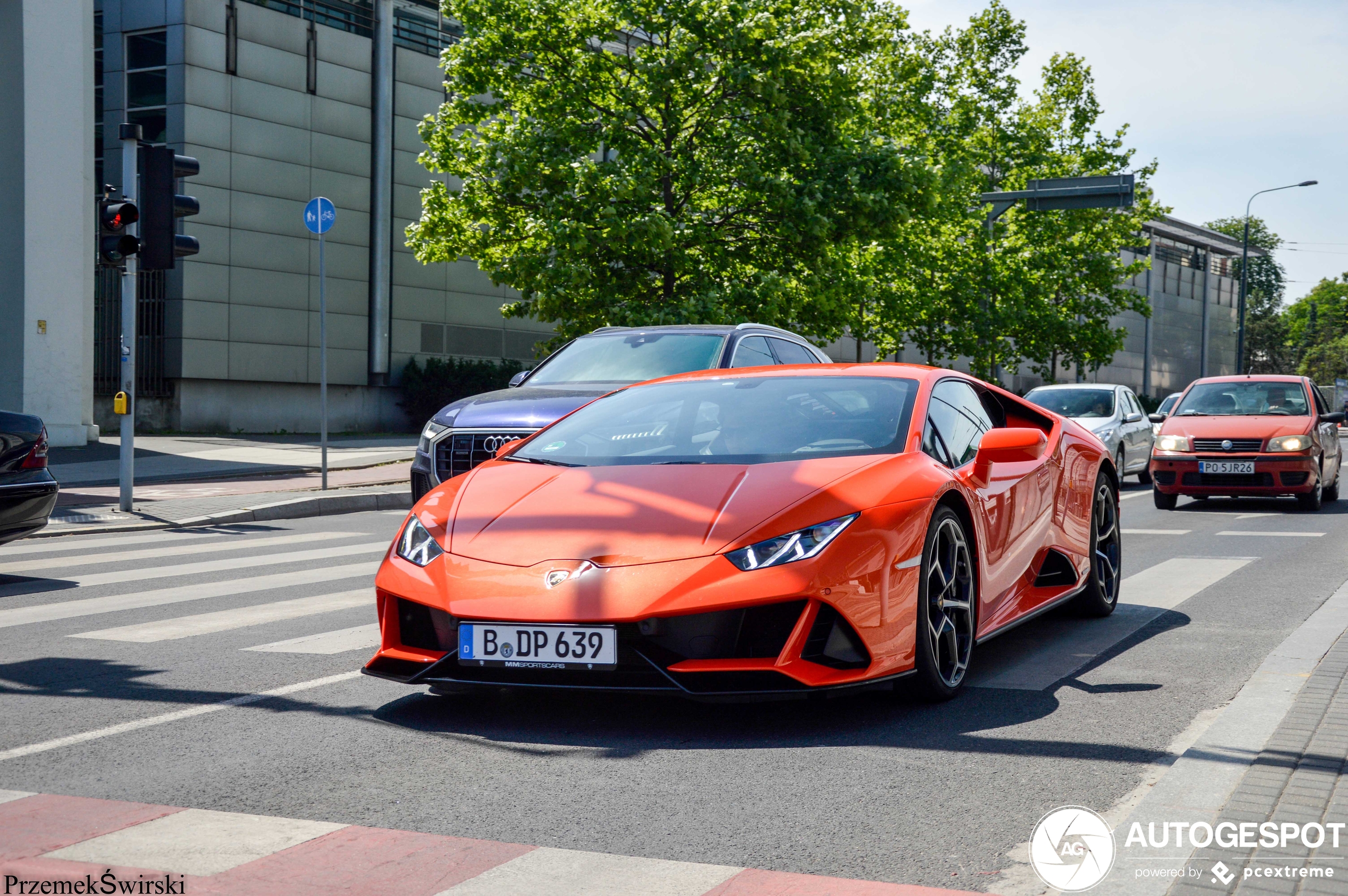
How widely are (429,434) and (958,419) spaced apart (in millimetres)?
4990

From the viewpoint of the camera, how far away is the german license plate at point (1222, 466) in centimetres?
1516

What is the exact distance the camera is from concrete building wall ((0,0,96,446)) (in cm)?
2130

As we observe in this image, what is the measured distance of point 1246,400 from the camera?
16.2m

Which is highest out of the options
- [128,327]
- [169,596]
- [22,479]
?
[128,327]

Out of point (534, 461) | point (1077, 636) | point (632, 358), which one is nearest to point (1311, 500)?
point (632, 358)

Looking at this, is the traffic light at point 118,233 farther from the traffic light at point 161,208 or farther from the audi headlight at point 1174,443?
the audi headlight at point 1174,443

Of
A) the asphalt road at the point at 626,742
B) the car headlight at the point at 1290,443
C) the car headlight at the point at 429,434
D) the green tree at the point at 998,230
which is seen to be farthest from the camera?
the green tree at the point at 998,230

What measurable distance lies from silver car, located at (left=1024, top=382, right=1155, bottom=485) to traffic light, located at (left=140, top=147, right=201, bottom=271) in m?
12.1

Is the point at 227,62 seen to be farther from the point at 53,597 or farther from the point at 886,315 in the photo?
the point at 53,597

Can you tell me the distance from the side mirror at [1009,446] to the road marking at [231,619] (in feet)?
11.9

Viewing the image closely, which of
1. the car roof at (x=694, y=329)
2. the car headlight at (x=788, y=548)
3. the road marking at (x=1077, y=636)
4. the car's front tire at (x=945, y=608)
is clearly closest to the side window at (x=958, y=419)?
the car's front tire at (x=945, y=608)

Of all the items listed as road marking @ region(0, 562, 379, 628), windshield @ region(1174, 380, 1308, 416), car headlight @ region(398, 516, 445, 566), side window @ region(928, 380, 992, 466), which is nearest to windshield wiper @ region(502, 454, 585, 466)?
car headlight @ region(398, 516, 445, 566)

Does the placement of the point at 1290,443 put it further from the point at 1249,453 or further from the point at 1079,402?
the point at 1079,402

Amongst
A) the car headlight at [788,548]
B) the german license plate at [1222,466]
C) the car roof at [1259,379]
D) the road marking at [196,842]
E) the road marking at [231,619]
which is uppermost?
the car roof at [1259,379]
